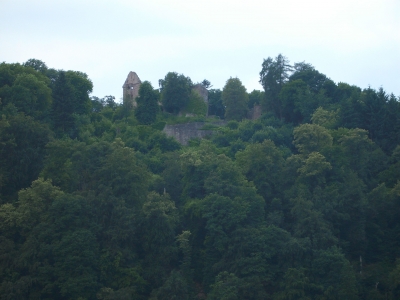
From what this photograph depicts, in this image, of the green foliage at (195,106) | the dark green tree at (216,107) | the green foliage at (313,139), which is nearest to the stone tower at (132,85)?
the green foliage at (195,106)

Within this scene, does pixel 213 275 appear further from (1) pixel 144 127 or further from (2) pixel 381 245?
(1) pixel 144 127

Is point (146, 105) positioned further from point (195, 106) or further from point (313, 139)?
point (313, 139)

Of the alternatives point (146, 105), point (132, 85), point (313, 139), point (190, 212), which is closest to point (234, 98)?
point (146, 105)

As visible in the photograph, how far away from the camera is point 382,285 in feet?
132

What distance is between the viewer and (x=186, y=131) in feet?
192

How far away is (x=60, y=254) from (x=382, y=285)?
17637 mm

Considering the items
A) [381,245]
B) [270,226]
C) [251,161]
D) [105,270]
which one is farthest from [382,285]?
[105,270]

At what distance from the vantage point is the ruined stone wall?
57.8m

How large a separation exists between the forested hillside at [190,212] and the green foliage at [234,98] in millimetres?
11158

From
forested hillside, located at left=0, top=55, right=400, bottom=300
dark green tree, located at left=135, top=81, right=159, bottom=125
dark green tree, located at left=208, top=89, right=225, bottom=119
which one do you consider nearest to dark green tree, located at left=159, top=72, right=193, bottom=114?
dark green tree, located at left=135, top=81, right=159, bottom=125

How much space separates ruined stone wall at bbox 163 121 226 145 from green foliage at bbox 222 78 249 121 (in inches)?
168

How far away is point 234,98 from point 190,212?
21.2 metres

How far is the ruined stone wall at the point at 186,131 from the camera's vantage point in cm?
5775

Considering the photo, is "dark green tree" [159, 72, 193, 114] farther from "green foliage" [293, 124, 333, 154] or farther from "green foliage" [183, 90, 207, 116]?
"green foliage" [293, 124, 333, 154]
